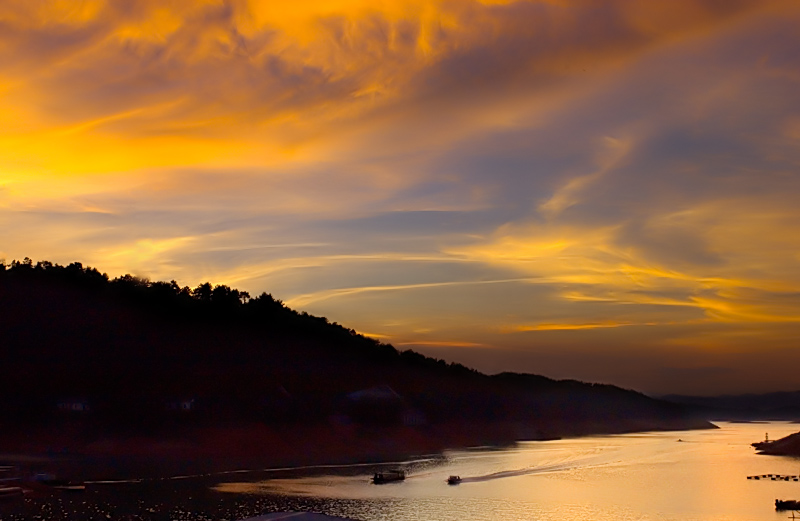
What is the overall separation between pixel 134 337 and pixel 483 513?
96827 millimetres

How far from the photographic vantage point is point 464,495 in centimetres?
9000

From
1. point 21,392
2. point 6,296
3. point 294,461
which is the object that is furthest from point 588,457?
point 6,296

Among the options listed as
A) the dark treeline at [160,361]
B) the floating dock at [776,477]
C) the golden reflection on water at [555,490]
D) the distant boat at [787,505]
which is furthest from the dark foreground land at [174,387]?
the distant boat at [787,505]

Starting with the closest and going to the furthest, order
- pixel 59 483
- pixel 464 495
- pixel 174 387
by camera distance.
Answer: pixel 59 483
pixel 464 495
pixel 174 387

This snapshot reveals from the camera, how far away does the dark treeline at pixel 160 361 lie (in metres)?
127

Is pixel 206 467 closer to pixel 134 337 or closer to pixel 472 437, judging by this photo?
pixel 134 337

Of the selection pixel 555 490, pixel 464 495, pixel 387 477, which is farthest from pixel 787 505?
pixel 387 477

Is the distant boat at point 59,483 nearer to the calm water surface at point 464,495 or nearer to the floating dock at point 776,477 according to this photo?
the calm water surface at point 464,495

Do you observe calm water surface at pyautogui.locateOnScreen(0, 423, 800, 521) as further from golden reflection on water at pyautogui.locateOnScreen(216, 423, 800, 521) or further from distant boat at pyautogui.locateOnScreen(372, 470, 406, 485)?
distant boat at pyautogui.locateOnScreen(372, 470, 406, 485)

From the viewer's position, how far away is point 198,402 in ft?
438

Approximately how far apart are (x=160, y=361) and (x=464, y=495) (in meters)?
80.0

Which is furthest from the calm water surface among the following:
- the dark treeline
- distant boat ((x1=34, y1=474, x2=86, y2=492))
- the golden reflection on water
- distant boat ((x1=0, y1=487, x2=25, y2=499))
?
the dark treeline

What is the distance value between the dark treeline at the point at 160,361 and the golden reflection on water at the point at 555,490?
33744 mm

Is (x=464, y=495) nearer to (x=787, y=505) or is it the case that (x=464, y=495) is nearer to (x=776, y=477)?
(x=787, y=505)
